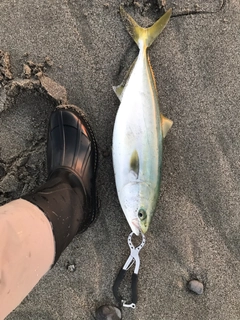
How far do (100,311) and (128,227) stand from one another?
0.60 metres

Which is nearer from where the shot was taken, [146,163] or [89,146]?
[146,163]

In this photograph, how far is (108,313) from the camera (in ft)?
7.85

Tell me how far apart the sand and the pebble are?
0.14 feet

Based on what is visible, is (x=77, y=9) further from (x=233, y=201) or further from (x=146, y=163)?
(x=233, y=201)

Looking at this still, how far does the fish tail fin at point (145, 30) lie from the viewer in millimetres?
2336

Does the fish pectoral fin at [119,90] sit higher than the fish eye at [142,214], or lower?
higher

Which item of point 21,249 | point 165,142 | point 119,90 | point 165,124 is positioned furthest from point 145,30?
point 21,249

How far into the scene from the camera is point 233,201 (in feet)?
7.97

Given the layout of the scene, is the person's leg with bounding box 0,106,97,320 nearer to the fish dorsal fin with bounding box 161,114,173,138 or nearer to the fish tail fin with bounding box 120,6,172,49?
the fish dorsal fin with bounding box 161,114,173,138

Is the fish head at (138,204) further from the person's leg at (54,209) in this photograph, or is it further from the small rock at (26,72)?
the small rock at (26,72)

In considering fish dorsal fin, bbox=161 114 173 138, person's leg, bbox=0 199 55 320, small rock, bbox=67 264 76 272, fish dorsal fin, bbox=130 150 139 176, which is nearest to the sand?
small rock, bbox=67 264 76 272

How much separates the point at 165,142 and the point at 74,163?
0.65 m

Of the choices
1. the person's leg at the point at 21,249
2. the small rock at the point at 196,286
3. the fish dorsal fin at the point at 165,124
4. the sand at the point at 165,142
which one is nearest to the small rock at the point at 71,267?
the sand at the point at 165,142

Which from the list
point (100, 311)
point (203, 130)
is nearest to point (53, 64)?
point (203, 130)
